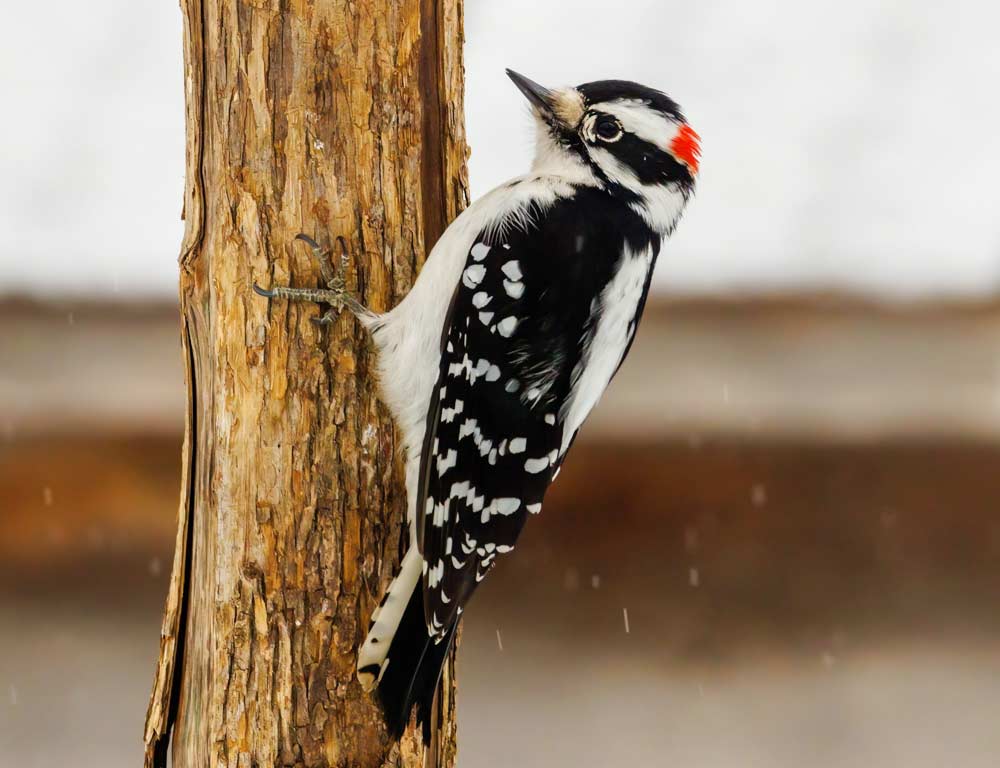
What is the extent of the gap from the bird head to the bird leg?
51 centimetres

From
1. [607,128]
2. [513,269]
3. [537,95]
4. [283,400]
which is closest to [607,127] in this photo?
[607,128]

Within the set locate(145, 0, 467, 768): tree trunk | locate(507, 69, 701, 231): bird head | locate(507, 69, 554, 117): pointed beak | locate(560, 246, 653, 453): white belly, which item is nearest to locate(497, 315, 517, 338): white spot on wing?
locate(560, 246, 653, 453): white belly

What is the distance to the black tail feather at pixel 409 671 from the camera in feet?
6.00

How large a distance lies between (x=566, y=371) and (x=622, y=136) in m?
0.48

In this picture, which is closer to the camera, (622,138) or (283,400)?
(283,400)

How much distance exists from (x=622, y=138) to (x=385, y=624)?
1.02 meters

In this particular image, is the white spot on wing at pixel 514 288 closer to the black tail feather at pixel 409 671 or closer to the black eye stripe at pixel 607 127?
the black eye stripe at pixel 607 127

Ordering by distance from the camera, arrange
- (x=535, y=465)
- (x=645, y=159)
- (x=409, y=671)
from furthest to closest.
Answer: (x=645, y=159) → (x=535, y=465) → (x=409, y=671)

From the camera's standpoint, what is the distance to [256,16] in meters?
1.85

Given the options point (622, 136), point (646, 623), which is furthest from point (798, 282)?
point (622, 136)

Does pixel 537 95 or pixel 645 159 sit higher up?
pixel 537 95

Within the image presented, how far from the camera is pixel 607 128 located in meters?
2.03

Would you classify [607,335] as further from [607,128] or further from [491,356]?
[607,128]

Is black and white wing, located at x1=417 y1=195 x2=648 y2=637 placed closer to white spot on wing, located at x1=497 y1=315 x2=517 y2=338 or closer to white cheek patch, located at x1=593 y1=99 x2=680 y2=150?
white spot on wing, located at x1=497 y1=315 x2=517 y2=338
